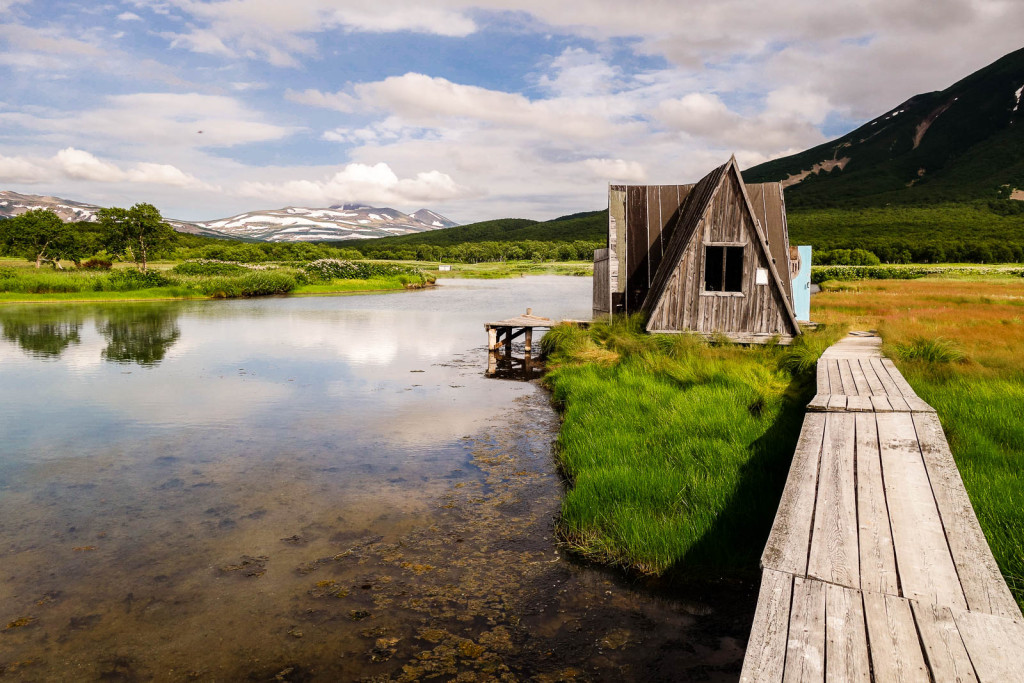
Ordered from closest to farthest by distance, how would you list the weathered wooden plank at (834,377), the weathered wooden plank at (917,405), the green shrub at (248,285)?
the weathered wooden plank at (917,405) < the weathered wooden plank at (834,377) < the green shrub at (248,285)

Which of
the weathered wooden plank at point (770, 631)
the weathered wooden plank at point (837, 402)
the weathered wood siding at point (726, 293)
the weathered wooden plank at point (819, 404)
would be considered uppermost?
the weathered wood siding at point (726, 293)

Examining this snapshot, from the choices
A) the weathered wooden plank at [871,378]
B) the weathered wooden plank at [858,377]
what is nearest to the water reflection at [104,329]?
the weathered wooden plank at [858,377]

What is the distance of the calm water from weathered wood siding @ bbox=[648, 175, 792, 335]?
4.90 meters

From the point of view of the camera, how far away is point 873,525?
177 inches

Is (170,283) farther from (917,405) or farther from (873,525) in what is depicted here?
(873,525)

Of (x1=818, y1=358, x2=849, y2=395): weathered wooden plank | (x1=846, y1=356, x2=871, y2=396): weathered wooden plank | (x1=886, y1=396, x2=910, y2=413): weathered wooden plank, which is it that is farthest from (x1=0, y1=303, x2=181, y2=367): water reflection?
(x1=886, y1=396, x2=910, y2=413): weathered wooden plank

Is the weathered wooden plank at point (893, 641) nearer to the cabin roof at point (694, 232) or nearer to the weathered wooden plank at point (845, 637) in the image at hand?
the weathered wooden plank at point (845, 637)

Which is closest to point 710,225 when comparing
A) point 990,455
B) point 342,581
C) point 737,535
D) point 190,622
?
point 990,455

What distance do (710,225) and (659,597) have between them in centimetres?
1256

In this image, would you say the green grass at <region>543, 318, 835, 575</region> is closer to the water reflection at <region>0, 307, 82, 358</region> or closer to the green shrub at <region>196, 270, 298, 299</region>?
the water reflection at <region>0, 307, 82, 358</region>

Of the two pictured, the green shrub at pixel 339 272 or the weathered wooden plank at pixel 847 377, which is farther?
the green shrub at pixel 339 272

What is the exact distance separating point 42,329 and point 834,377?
30.2 m

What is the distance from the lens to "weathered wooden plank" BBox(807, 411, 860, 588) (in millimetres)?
3855

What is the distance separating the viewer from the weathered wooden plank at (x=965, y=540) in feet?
11.5
